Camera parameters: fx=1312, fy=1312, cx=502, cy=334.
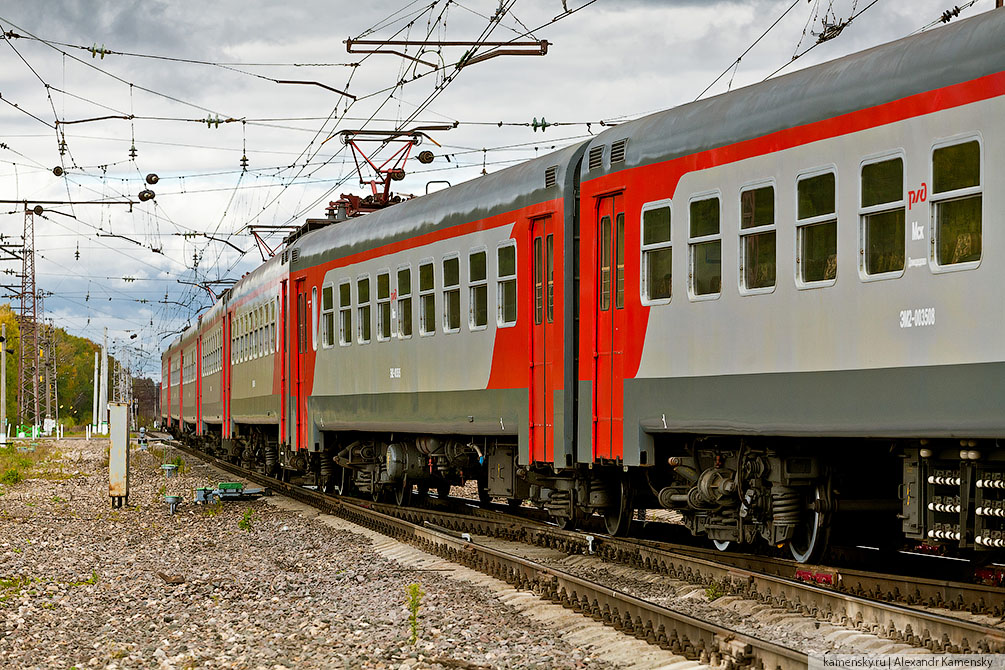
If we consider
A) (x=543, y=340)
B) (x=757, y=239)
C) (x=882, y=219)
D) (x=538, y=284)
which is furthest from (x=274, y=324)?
(x=882, y=219)

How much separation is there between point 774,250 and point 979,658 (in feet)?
12.3

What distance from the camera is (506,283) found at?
1363cm

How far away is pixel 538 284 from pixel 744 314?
3257mm

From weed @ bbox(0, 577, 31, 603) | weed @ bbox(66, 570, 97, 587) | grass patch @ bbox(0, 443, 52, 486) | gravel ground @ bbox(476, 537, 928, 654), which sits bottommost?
grass patch @ bbox(0, 443, 52, 486)

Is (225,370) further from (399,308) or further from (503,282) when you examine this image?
(503,282)

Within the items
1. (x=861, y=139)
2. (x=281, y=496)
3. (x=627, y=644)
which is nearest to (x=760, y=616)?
(x=627, y=644)

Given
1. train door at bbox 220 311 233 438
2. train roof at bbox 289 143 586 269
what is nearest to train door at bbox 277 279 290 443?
train roof at bbox 289 143 586 269

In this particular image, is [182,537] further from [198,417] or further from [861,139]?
[198,417]

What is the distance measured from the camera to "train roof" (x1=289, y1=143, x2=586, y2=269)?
512 inches

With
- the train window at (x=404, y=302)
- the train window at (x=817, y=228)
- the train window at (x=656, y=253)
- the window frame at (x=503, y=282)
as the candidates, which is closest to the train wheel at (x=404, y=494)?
the train window at (x=404, y=302)

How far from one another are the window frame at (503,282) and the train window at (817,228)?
13.9ft

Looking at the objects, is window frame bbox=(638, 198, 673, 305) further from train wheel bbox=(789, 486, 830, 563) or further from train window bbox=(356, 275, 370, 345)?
train window bbox=(356, 275, 370, 345)

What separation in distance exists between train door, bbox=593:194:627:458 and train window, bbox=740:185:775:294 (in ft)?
5.60

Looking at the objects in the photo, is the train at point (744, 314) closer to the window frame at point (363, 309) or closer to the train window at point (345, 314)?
the window frame at point (363, 309)
